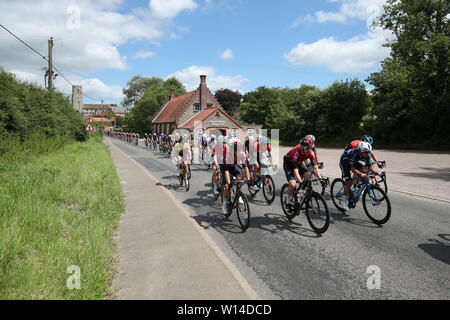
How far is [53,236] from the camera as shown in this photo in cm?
493

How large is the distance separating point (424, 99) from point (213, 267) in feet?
101

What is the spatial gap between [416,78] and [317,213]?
28979 mm

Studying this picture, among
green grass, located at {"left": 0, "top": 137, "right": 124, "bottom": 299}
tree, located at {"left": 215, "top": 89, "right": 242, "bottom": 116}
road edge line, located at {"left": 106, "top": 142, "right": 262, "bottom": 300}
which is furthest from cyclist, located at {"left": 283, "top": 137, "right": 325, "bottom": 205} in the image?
tree, located at {"left": 215, "top": 89, "right": 242, "bottom": 116}

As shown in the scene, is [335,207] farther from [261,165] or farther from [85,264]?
[85,264]

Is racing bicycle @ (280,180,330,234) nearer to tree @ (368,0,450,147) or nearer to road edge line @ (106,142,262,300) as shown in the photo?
road edge line @ (106,142,262,300)

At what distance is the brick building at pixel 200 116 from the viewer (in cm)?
4381

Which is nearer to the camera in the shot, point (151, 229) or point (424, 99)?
point (151, 229)

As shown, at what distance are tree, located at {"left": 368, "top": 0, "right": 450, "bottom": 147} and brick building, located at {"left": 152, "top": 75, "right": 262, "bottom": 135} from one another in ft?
58.3

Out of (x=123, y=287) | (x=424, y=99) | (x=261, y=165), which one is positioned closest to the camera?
(x=123, y=287)

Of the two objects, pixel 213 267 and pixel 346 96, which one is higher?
pixel 346 96

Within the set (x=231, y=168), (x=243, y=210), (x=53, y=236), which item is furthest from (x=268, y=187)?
(x=53, y=236)

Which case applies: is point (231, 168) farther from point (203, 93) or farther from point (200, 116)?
point (203, 93)
